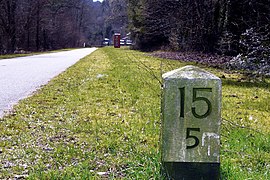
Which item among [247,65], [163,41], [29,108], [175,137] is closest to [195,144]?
[175,137]

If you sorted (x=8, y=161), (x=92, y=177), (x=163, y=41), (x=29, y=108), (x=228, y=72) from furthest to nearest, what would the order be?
(x=163, y=41), (x=228, y=72), (x=29, y=108), (x=8, y=161), (x=92, y=177)

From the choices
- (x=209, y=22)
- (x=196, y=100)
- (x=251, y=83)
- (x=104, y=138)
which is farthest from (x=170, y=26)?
(x=196, y=100)

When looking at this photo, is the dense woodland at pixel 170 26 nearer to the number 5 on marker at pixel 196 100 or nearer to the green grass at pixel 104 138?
the green grass at pixel 104 138

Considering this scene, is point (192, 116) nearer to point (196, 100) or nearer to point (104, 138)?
point (196, 100)

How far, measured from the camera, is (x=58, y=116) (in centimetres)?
530

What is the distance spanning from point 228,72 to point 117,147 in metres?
9.82

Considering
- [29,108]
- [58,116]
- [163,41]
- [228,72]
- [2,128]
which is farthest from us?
[163,41]

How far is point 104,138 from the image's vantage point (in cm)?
408

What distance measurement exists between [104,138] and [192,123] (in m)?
1.66

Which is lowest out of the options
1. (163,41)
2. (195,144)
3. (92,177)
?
(92,177)

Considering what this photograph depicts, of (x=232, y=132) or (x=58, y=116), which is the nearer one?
(x=232, y=132)

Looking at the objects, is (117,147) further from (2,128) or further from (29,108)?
(29,108)

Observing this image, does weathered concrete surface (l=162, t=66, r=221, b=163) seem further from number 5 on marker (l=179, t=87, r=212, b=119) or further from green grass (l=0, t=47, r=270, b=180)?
green grass (l=0, t=47, r=270, b=180)

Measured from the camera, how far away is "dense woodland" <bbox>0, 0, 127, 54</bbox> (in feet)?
121
